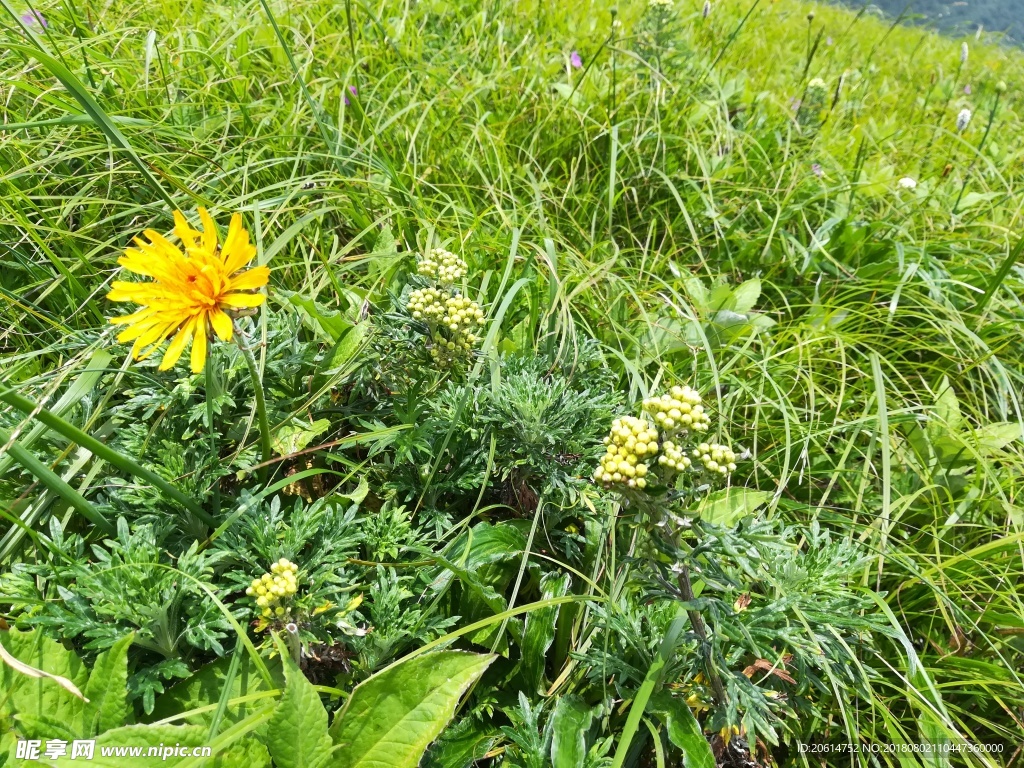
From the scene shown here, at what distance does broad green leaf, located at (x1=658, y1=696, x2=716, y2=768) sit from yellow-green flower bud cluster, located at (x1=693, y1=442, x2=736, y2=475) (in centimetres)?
49

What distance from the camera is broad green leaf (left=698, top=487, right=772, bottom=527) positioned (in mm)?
1614

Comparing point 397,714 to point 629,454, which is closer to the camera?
point 629,454

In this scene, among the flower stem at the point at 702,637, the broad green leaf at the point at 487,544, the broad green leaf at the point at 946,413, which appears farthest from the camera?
the broad green leaf at the point at 946,413

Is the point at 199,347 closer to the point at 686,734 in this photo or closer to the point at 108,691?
the point at 108,691

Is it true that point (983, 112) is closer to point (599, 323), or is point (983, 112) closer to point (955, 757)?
point (599, 323)

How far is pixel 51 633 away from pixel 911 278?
2.74 metres

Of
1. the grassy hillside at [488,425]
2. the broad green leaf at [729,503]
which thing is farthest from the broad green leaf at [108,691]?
the broad green leaf at [729,503]

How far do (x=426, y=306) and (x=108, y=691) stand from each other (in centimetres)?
97

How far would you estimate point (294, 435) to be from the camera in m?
1.53

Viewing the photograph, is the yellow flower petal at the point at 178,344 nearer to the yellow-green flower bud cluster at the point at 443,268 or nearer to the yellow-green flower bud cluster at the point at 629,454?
the yellow-green flower bud cluster at the point at 443,268

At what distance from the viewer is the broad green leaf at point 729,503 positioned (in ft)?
5.30

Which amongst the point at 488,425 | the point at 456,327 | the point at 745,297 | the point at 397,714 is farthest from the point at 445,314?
the point at 745,297

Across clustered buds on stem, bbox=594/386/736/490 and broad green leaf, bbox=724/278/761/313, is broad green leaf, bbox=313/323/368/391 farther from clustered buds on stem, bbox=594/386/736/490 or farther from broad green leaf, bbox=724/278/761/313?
broad green leaf, bbox=724/278/761/313

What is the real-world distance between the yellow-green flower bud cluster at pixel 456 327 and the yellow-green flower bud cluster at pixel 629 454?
21.6 inches
